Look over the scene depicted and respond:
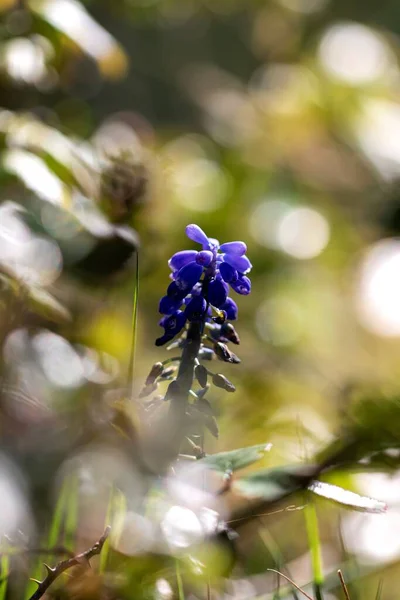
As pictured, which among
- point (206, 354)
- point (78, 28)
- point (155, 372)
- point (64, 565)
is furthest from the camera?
point (78, 28)

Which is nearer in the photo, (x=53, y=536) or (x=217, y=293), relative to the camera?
(x=217, y=293)

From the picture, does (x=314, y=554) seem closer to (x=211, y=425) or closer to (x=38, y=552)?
(x=211, y=425)

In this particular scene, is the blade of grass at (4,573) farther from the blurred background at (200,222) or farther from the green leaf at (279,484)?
the green leaf at (279,484)

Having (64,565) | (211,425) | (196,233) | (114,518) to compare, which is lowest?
(64,565)

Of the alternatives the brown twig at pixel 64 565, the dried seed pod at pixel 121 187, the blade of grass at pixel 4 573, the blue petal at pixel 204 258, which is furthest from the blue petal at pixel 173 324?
the dried seed pod at pixel 121 187

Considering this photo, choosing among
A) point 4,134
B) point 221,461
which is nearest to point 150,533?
point 221,461

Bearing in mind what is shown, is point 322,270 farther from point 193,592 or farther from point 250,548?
point 193,592

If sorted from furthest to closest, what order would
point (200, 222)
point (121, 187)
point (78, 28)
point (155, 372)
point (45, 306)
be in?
point (200, 222) → point (121, 187) → point (78, 28) → point (45, 306) → point (155, 372)

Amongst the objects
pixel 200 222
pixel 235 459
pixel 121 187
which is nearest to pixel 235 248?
pixel 235 459
